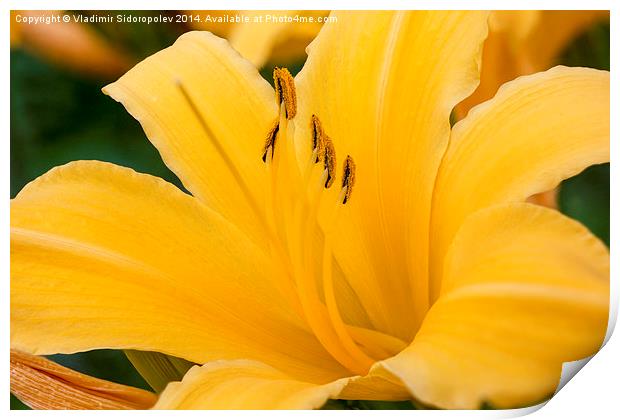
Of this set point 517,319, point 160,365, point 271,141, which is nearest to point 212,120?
point 271,141

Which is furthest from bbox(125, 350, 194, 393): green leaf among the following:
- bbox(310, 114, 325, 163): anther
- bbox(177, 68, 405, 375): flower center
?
bbox(310, 114, 325, 163): anther

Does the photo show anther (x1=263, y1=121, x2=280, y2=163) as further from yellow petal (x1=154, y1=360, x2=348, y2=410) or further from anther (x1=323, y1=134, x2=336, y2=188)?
yellow petal (x1=154, y1=360, x2=348, y2=410)

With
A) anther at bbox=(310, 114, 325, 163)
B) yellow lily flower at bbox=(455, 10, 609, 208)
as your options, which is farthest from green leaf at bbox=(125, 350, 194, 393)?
yellow lily flower at bbox=(455, 10, 609, 208)

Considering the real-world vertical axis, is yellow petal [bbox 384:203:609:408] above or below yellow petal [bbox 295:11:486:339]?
below

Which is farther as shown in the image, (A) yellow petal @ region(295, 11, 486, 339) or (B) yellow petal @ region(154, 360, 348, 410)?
(A) yellow petal @ region(295, 11, 486, 339)

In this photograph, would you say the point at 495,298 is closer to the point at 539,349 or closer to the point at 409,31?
the point at 539,349

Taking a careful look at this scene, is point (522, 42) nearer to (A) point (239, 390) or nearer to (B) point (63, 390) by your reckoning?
(A) point (239, 390)

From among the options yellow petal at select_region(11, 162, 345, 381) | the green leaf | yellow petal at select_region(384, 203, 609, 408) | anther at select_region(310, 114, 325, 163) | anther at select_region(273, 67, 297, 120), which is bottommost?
yellow petal at select_region(384, 203, 609, 408)
